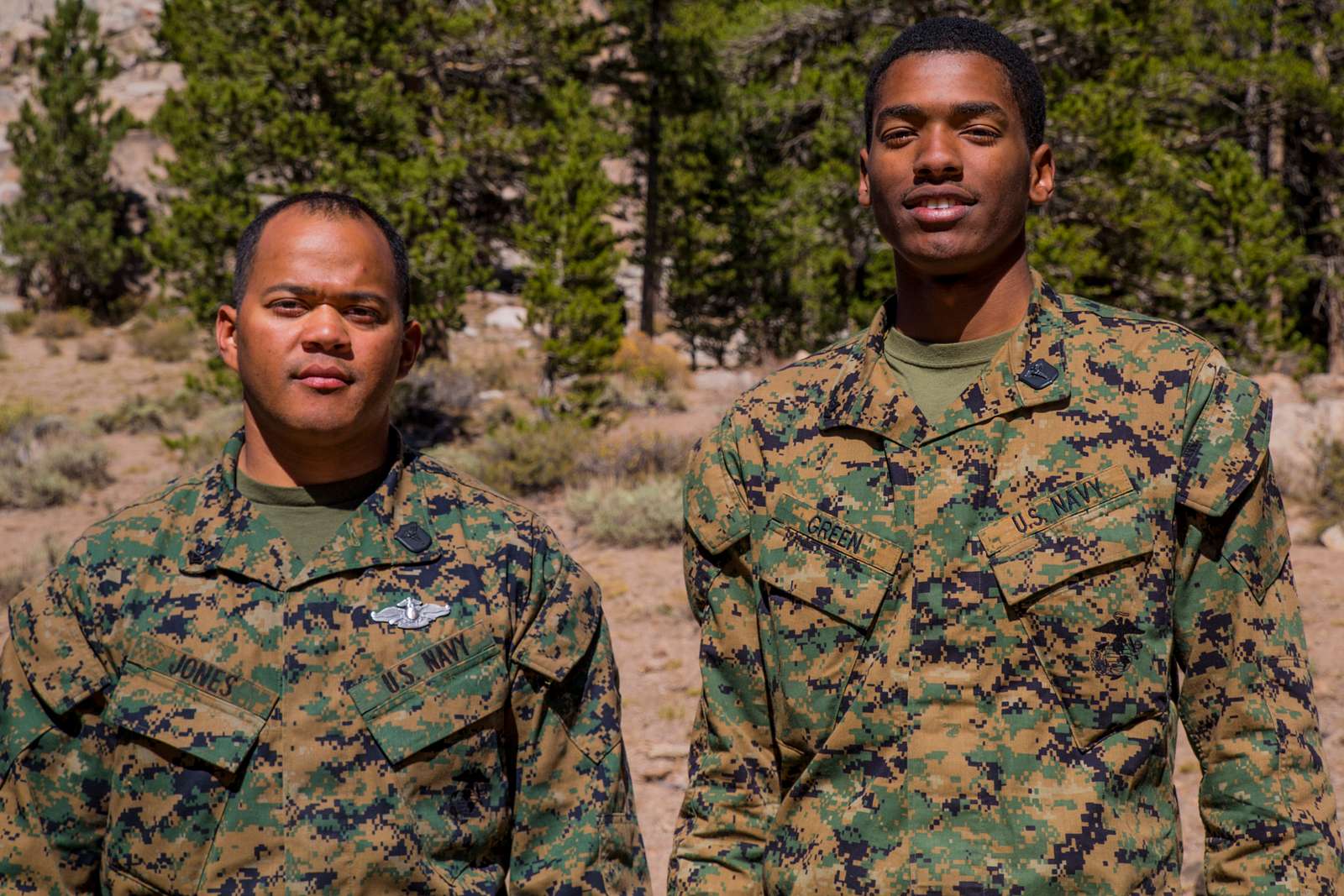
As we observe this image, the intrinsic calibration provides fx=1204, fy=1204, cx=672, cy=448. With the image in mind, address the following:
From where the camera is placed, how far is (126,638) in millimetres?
1895

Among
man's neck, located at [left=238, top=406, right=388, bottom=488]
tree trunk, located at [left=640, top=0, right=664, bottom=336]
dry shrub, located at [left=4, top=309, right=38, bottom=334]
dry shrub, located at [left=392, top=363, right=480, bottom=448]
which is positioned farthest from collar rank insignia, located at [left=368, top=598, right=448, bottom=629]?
dry shrub, located at [left=4, top=309, right=38, bottom=334]

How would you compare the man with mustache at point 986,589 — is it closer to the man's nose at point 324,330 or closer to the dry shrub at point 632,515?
the man's nose at point 324,330

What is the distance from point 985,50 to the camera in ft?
6.27

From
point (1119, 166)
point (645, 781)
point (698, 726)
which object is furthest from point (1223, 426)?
point (1119, 166)

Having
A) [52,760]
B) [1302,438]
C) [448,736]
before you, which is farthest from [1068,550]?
[1302,438]

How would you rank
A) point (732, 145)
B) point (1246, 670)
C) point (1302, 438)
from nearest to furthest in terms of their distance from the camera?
point (1246, 670) → point (1302, 438) → point (732, 145)

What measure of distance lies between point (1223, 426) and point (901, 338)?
1.69 feet

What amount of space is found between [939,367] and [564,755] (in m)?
0.89

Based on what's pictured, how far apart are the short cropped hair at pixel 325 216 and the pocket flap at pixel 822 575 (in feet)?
2.46

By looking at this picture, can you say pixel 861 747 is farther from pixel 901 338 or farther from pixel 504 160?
pixel 504 160

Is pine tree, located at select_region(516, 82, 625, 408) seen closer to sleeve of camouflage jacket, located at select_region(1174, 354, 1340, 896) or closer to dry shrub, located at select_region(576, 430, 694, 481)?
dry shrub, located at select_region(576, 430, 694, 481)

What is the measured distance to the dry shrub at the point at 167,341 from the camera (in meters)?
21.2

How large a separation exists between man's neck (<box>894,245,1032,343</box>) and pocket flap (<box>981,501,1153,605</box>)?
0.35 m

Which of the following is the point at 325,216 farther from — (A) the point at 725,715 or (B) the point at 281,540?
(A) the point at 725,715
